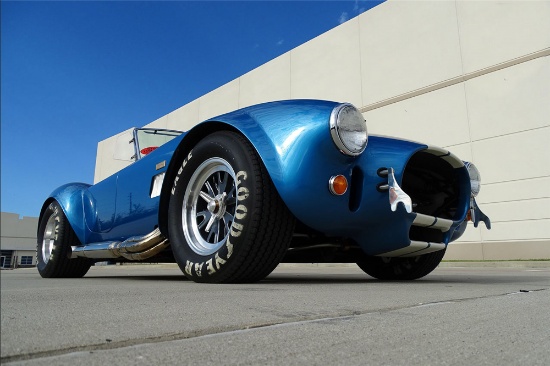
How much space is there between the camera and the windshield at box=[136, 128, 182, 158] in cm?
434

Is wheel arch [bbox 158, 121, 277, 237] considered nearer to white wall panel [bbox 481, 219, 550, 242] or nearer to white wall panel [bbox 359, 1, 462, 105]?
white wall panel [bbox 481, 219, 550, 242]

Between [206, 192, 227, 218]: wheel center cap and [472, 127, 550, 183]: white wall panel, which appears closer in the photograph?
[206, 192, 227, 218]: wheel center cap

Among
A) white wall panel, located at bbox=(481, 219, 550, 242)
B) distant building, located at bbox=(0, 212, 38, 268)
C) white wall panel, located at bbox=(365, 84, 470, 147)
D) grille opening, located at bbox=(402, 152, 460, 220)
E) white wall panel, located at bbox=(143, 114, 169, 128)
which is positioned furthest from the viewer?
white wall panel, located at bbox=(143, 114, 169, 128)

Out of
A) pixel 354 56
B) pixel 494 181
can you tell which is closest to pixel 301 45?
pixel 354 56

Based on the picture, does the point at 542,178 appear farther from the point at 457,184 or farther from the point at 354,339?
the point at 354,339

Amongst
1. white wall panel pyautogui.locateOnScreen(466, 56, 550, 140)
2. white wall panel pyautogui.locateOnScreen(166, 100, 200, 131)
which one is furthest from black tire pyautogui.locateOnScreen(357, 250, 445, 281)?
white wall panel pyautogui.locateOnScreen(166, 100, 200, 131)

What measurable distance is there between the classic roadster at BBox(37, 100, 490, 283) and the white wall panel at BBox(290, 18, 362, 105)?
12.7m

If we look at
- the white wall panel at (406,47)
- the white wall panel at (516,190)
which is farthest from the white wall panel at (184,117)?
the white wall panel at (516,190)

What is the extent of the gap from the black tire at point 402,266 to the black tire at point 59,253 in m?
2.66

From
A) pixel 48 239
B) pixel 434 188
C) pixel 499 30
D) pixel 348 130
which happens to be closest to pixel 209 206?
pixel 348 130

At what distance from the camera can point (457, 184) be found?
3.08 metres

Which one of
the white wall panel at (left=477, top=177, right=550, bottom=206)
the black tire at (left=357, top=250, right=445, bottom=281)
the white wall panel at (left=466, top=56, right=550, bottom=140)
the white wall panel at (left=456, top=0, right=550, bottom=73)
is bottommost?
the black tire at (left=357, top=250, right=445, bottom=281)

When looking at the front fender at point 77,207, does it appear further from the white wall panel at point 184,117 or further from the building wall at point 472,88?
the white wall panel at point 184,117

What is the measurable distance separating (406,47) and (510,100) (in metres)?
3.84
